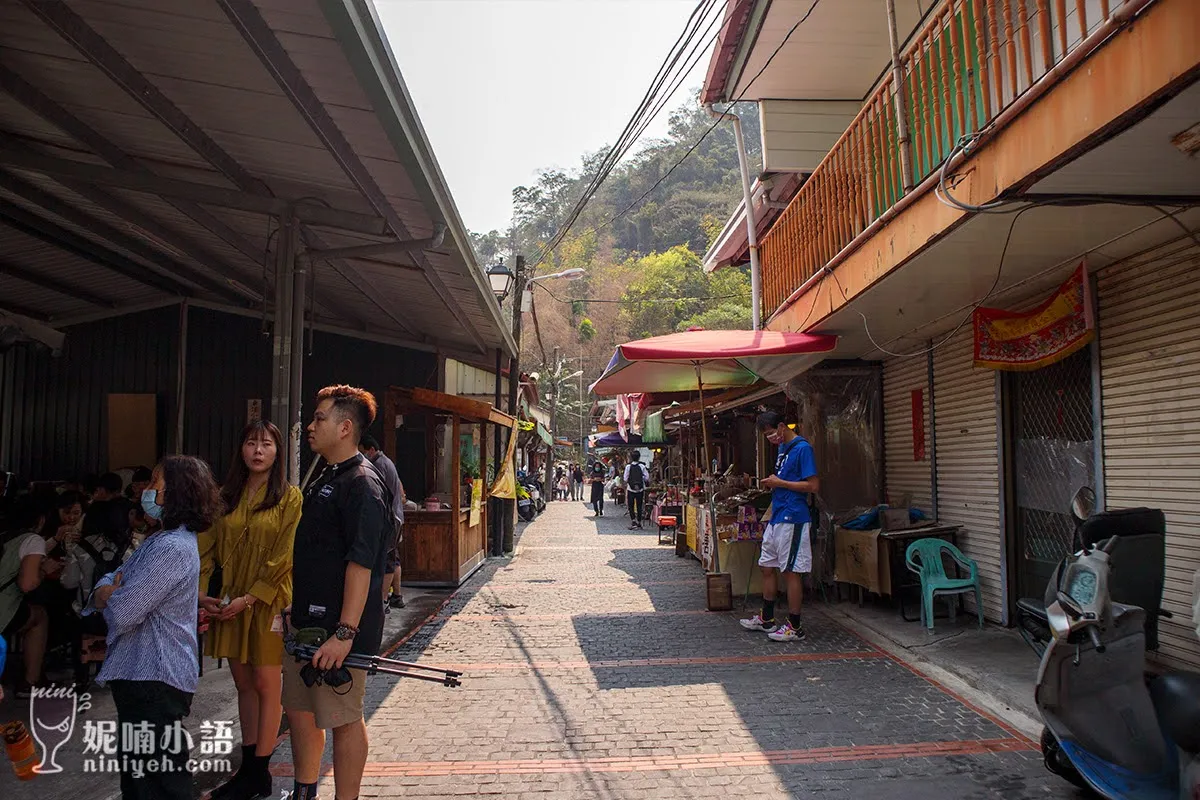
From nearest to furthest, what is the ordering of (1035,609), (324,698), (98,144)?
(324,698) → (1035,609) → (98,144)

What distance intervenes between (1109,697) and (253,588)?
3.81 m

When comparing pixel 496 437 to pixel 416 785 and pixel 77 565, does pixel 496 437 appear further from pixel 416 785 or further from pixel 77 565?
pixel 416 785

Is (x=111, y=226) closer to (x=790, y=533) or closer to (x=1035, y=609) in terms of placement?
(x=790, y=533)

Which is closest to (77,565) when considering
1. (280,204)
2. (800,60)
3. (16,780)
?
(16,780)

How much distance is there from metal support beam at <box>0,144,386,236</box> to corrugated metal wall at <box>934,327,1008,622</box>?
5.44 metres

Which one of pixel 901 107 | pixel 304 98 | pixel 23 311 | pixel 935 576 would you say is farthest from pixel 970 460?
pixel 23 311

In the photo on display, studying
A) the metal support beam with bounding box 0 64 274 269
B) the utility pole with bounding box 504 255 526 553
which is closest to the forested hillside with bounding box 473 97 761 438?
the utility pole with bounding box 504 255 526 553

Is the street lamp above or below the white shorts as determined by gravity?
above

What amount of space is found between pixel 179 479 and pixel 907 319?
246 inches

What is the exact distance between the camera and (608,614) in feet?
26.8

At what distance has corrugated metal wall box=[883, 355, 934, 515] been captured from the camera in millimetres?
8281

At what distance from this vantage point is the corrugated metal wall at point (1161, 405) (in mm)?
4773

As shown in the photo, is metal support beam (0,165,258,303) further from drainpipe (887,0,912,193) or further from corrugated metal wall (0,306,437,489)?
drainpipe (887,0,912,193)

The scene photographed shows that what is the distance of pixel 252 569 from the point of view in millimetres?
3721
